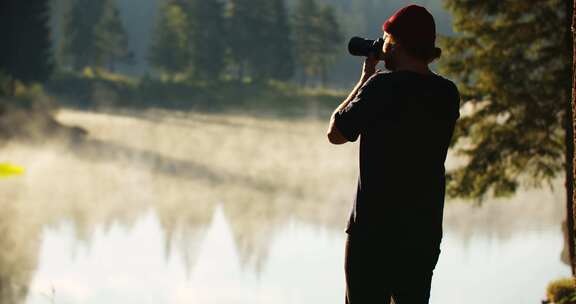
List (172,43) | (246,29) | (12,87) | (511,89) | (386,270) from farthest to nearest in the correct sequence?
(246,29) → (172,43) → (12,87) → (511,89) → (386,270)

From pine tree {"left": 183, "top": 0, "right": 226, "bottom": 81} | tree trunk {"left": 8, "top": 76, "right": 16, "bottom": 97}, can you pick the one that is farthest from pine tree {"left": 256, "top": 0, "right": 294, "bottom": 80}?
tree trunk {"left": 8, "top": 76, "right": 16, "bottom": 97}

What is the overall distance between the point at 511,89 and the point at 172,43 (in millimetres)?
71112

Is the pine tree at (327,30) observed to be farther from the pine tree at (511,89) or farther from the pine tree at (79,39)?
the pine tree at (511,89)

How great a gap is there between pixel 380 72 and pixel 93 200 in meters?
35.0

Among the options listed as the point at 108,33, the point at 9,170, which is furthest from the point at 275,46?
the point at 9,170

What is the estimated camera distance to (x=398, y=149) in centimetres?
434

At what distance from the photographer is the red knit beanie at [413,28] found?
4.33 m

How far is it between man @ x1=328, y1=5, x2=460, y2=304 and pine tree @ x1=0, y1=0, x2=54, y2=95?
52.8 metres

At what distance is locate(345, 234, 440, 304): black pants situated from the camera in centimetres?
441

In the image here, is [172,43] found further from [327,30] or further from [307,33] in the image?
[327,30]

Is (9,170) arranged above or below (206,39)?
below

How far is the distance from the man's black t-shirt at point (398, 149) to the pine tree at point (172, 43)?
265ft

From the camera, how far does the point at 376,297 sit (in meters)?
4.49

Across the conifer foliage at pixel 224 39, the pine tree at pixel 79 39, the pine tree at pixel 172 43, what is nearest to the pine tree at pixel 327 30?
the conifer foliage at pixel 224 39
